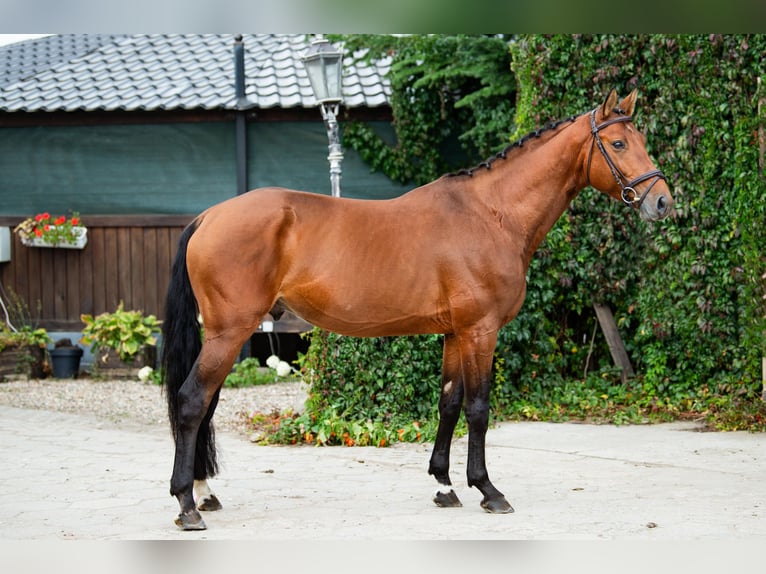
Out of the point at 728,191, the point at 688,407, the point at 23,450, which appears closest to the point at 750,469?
the point at 688,407

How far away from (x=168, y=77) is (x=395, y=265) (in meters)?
8.10

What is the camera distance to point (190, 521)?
446 centimetres

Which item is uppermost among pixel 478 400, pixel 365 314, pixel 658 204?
pixel 658 204

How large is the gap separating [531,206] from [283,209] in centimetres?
143

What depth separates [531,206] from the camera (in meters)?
5.14

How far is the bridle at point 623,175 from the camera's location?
15.9 ft

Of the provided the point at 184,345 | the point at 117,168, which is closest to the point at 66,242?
the point at 117,168

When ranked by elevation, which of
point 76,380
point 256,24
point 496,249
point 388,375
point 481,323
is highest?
point 256,24

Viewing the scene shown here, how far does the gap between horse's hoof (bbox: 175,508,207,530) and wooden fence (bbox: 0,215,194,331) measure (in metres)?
7.01

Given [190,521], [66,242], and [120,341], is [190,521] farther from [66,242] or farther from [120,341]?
[66,242]

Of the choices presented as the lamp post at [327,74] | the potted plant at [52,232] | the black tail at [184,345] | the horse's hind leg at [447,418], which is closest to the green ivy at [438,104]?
the lamp post at [327,74]

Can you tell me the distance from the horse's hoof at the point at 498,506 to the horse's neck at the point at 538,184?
4.42 feet

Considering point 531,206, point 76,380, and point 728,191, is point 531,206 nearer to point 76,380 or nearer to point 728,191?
point 728,191

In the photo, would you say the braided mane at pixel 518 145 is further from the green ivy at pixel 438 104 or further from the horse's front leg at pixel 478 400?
the green ivy at pixel 438 104
